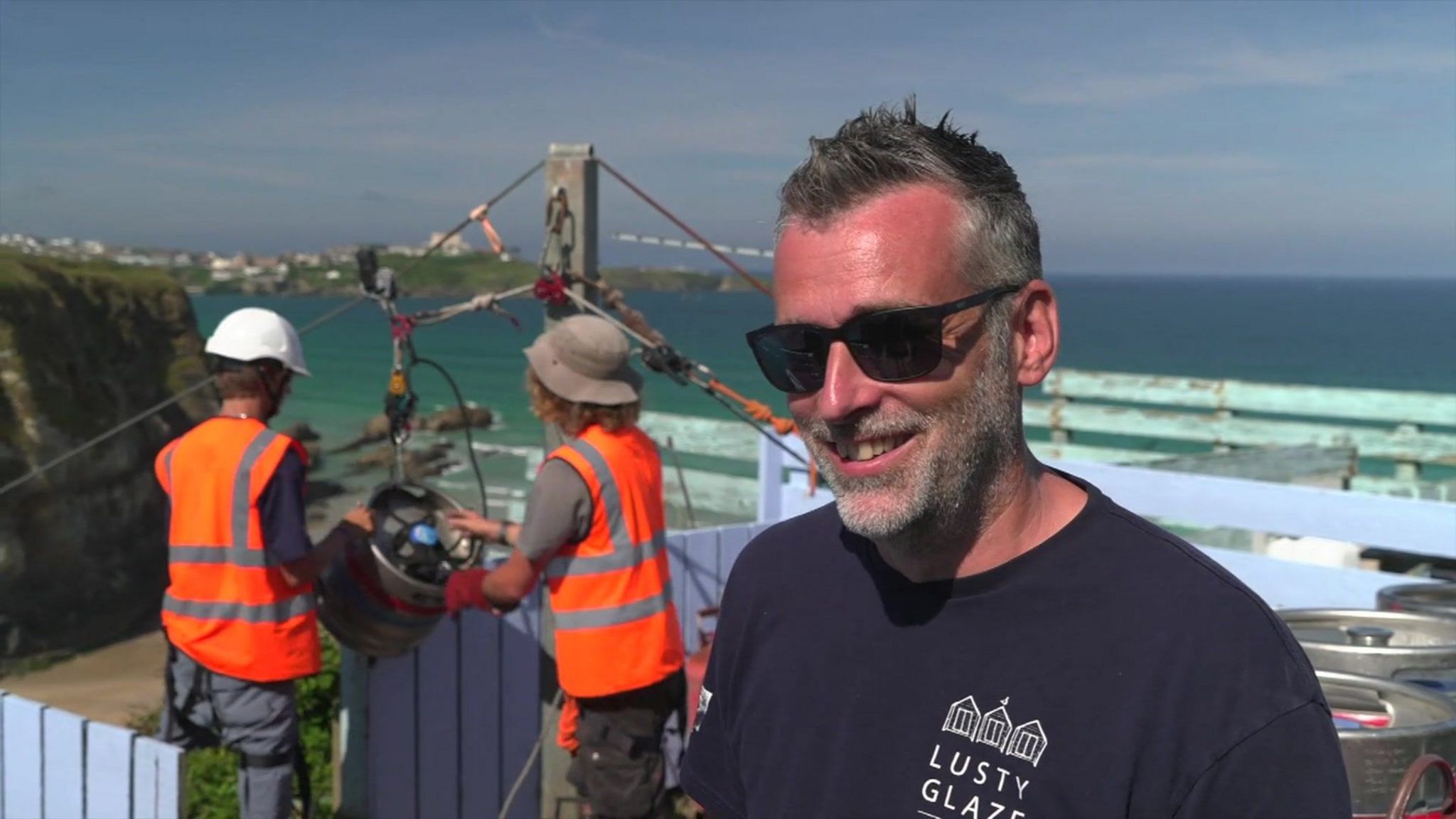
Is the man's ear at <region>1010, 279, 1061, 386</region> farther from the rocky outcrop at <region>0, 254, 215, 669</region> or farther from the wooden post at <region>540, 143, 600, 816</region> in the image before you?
the rocky outcrop at <region>0, 254, 215, 669</region>

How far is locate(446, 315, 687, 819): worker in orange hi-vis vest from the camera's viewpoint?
4.12 metres

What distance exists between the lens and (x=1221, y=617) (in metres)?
1.52

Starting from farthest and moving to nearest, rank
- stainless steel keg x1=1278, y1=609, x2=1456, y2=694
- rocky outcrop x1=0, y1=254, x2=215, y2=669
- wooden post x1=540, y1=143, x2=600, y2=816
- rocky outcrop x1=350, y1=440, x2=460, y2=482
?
rocky outcrop x1=350, y1=440, x2=460, y2=482
rocky outcrop x1=0, y1=254, x2=215, y2=669
wooden post x1=540, y1=143, x2=600, y2=816
stainless steel keg x1=1278, y1=609, x2=1456, y2=694

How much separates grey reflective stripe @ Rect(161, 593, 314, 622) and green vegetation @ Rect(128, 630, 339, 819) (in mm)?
1263

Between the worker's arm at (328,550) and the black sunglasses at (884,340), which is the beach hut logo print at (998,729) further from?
the worker's arm at (328,550)

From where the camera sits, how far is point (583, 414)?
14.0 ft

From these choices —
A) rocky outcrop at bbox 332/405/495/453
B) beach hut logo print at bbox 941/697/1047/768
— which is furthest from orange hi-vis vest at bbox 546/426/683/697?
rocky outcrop at bbox 332/405/495/453

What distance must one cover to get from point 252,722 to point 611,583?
3.77 ft

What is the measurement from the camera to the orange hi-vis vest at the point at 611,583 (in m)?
4.18

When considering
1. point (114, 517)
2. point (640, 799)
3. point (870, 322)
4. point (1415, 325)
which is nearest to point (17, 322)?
point (114, 517)

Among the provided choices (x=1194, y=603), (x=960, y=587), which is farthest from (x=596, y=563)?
(x=1194, y=603)

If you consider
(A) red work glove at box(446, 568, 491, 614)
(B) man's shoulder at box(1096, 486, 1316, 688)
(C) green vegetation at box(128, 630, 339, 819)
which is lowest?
(C) green vegetation at box(128, 630, 339, 819)

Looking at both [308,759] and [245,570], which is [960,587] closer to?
[245,570]

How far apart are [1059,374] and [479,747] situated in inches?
315
